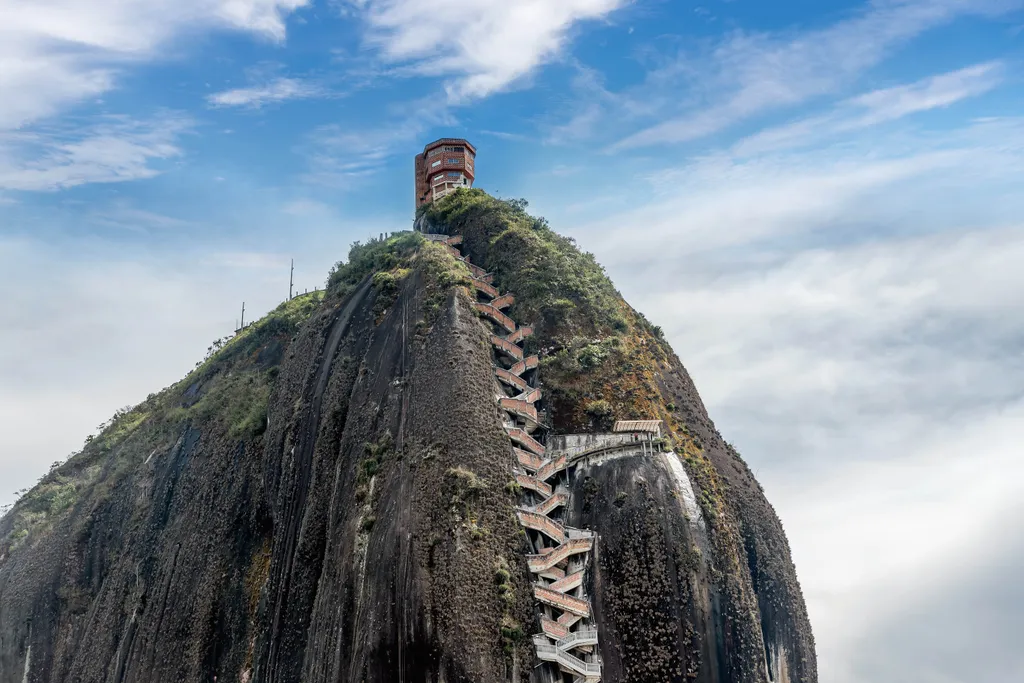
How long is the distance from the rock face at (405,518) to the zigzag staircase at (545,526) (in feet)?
2.74

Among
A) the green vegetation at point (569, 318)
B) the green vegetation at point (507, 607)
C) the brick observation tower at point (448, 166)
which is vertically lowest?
the green vegetation at point (507, 607)

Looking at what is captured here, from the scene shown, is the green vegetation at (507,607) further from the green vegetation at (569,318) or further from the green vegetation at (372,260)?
the green vegetation at (372,260)

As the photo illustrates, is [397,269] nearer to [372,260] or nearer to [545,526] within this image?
[372,260]

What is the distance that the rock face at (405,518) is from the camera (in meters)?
48.8

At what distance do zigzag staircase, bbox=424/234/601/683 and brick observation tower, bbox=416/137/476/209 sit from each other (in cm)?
2986

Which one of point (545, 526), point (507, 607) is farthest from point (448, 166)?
point (507, 607)

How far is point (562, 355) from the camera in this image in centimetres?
6341

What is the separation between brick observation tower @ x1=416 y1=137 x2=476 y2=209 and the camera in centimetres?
9500

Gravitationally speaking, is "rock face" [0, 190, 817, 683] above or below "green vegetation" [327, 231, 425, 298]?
below

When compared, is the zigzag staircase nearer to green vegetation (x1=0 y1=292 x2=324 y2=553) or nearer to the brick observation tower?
green vegetation (x1=0 y1=292 x2=324 y2=553)

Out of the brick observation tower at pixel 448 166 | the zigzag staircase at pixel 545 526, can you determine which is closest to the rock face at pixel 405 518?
the zigzag staircase at pixel 545 526

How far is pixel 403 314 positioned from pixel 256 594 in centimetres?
2047

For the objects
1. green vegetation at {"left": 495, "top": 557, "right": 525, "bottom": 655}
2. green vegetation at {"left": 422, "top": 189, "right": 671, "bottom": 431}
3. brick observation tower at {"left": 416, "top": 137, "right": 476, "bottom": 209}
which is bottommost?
green vegetation at {"left": 495, "top": 557, "right": 525, "bottom": 655}

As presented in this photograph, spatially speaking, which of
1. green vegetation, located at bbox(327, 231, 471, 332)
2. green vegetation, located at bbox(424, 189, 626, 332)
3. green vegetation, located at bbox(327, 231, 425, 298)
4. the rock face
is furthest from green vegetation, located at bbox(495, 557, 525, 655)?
green vegetation, located at bbox(327, 231, 425, 298)
